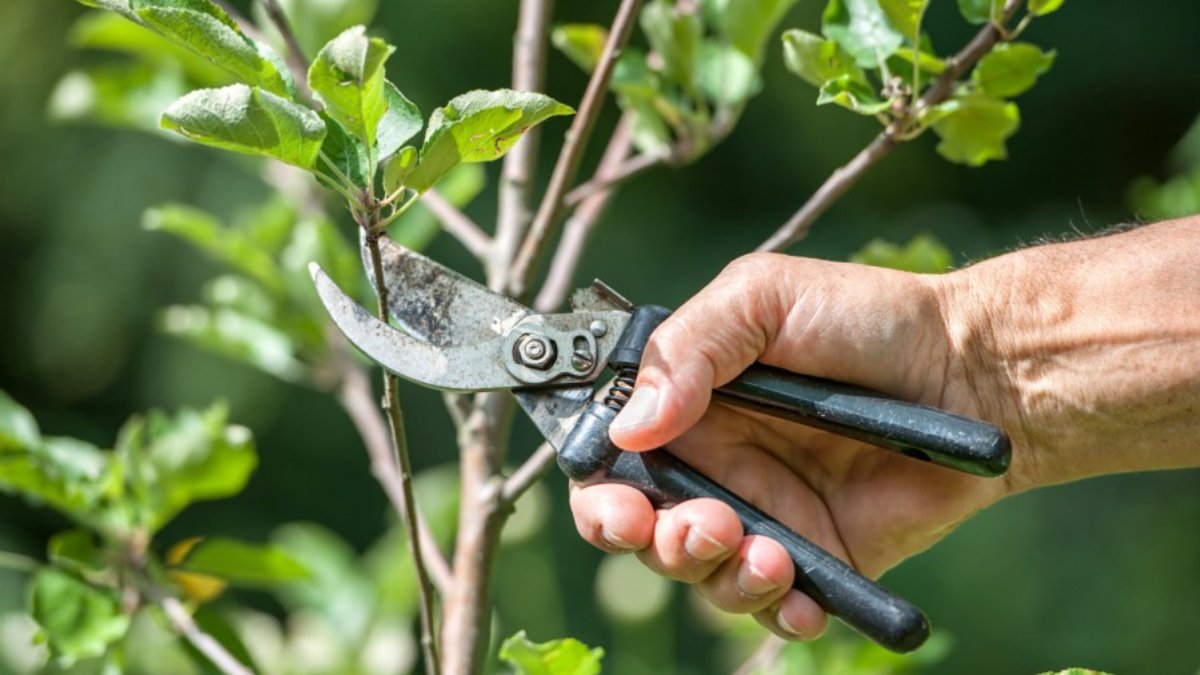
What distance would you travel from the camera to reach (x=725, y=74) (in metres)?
1.38

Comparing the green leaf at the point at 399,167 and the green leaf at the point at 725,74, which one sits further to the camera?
the green leaf at the point at 725,74

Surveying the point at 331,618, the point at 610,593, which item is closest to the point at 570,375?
the point at 331,618

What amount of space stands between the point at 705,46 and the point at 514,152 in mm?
229

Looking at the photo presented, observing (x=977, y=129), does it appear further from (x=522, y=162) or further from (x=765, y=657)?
(x=765, y=657)

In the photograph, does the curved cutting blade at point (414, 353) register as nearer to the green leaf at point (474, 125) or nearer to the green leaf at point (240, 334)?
the green leaf at point (474, 125)

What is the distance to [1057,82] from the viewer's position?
322 cm

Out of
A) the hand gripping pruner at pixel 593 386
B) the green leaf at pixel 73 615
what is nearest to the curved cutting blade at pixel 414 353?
the hand gripping pruner at pixel 593 386

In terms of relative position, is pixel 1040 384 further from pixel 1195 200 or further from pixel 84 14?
pixel 84 14

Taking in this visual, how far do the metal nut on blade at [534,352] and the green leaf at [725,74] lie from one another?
42 centimetres

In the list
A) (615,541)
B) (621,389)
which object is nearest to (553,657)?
(615,541)

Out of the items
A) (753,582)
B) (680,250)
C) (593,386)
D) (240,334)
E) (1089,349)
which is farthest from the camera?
(680,250)

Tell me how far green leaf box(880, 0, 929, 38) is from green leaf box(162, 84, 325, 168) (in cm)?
49

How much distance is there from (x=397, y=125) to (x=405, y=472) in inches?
10.0

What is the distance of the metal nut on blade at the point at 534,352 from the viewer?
3.47ft
